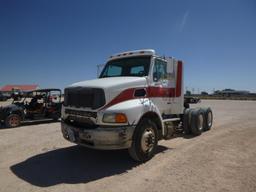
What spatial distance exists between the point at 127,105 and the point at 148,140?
1216 mm

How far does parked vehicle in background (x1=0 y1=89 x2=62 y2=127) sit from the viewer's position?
12.0 metres

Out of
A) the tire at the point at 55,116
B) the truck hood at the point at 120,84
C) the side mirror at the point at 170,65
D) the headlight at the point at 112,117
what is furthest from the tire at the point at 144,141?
the tire at the point at 55,116

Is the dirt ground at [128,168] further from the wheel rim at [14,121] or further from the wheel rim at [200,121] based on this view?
the wheel rim at [14,121]

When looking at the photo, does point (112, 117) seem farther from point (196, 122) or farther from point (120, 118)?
point (196, 122)

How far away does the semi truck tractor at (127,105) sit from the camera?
5360 mm

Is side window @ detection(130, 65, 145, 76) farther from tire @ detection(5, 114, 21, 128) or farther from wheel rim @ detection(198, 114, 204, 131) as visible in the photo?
tire @ detection(5, 114, 21, 128)

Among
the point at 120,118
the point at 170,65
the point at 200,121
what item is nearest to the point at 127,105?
the point at 120,118

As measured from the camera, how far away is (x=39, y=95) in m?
13.3

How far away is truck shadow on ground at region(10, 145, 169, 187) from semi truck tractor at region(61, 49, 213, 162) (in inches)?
23.1

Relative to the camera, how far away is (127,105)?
5.57 m

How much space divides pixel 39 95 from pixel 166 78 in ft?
28.1

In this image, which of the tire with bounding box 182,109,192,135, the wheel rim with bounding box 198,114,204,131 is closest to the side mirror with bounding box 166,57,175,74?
the tire with bounding box 182,109,192,135

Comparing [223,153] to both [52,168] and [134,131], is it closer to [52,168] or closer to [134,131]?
[134,131]

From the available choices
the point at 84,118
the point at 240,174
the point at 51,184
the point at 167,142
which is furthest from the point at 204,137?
the point at 51,184
